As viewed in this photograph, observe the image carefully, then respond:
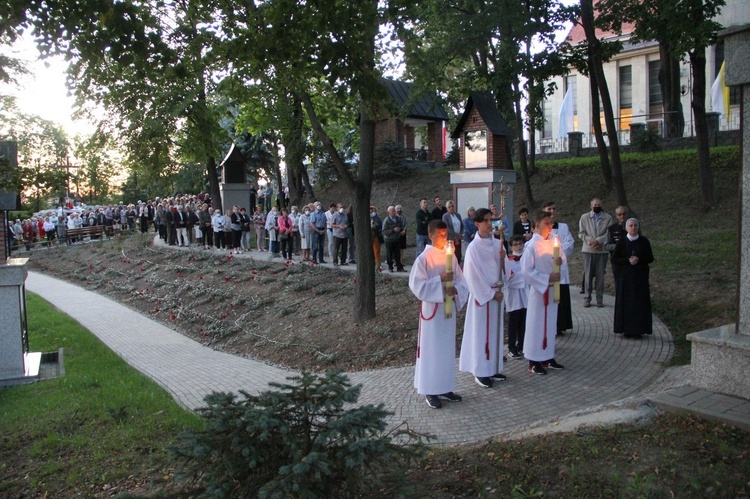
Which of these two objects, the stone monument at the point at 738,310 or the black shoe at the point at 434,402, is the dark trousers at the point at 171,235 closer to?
the black shoe at the point at 434,402

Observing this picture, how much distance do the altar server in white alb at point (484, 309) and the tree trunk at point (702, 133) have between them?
14387mm

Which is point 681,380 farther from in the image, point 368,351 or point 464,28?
point 464,28

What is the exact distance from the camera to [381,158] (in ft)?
111

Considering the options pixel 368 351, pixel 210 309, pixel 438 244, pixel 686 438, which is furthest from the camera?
pixel 210 309

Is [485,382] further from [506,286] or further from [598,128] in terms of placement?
[598,128]

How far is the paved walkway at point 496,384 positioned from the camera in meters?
7.05

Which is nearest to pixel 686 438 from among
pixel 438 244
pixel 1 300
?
pixel 438 244

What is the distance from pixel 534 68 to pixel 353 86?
1252 cm

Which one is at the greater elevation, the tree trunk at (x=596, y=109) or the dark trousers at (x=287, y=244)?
the tree trunk at (x=596, y=109)

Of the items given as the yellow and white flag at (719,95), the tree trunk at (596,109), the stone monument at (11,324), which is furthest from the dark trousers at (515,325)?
the yellow and white flag at (719,95)

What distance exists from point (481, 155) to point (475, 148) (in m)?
0.32

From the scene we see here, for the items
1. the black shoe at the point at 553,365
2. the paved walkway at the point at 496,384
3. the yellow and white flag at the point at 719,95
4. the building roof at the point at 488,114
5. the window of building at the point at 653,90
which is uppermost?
the window of building at the point at 653,90

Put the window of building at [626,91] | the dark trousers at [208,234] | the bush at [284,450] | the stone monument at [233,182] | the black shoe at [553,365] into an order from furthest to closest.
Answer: the window of building at [626,91] < the stone monument at [233,182] < the dark trousers at [208,234] < the black shoe at [553,365] < the bush at [284,450]

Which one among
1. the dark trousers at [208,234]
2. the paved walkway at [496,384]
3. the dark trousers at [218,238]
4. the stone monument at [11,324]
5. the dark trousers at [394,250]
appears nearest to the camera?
the paved walkway at [496,384]
